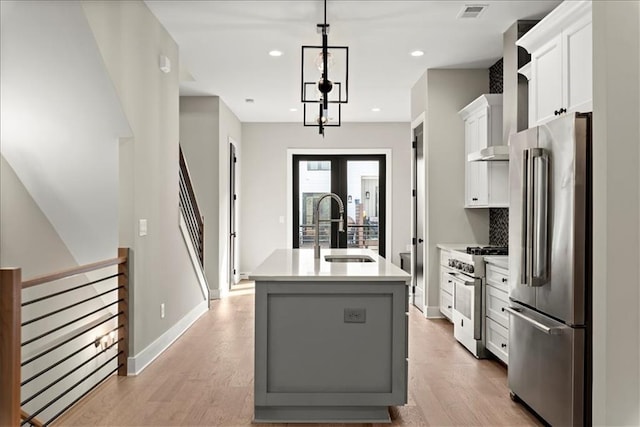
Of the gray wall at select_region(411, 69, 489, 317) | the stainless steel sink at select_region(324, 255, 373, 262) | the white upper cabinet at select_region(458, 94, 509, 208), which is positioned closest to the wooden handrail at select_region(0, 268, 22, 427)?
the stainless steel sink at select_region(324, 255, 373, 262)

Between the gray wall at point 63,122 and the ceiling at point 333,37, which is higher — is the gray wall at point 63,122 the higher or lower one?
the lower one

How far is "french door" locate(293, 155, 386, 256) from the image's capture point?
9.67 m

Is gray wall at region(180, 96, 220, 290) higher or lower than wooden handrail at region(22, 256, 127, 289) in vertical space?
higher

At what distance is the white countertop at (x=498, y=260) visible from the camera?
410 cm

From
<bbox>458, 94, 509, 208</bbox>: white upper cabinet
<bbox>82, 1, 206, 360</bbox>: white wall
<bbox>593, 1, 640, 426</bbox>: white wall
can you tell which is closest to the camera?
<bbox>593, 1, 640, 426</bbox>: white wall

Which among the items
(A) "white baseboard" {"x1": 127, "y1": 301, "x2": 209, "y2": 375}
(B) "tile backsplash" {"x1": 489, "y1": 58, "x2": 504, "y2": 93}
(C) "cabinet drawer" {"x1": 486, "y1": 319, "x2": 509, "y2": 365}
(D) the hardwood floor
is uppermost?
(B) "tile backsplash" {"x1": 489, "y1": 58, "x2": 504, "y2": 93}

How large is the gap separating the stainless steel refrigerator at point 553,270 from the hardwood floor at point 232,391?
0.33 meters

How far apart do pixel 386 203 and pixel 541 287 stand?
21.8ft

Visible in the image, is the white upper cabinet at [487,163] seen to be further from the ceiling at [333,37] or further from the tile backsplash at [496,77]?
the ceiling at [333,37]

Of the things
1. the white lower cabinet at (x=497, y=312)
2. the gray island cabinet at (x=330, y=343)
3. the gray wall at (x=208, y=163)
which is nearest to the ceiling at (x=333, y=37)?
the gray wall at (x=208, y=163)

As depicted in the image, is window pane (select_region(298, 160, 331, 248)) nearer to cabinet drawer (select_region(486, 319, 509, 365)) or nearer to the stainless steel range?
the stainless steel range

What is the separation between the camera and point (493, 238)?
584 cm

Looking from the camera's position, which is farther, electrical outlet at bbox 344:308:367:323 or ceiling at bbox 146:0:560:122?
ceiling at bbox 146:0:560:122

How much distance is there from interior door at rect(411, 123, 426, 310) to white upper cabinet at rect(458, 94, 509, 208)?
0.82 metres
